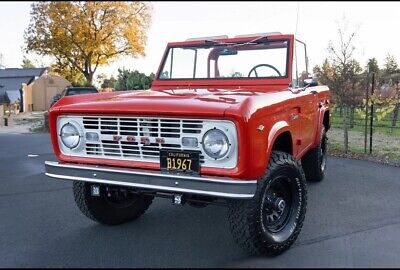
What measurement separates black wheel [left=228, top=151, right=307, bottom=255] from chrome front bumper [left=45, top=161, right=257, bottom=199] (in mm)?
281

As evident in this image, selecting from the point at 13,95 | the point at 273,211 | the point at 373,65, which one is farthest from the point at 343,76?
the point at 13,95

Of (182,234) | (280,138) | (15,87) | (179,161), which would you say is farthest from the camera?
(15,87)

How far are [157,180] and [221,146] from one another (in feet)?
1.84

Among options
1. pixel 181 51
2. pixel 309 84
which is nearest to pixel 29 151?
pixel 181 51

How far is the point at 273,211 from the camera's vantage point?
3674 mm

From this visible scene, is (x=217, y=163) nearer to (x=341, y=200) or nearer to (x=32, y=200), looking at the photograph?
(x=341, y=200)

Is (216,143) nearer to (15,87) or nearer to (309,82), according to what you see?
(309,82)

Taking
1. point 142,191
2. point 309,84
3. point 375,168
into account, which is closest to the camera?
point 142,191

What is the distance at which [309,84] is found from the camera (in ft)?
16.3

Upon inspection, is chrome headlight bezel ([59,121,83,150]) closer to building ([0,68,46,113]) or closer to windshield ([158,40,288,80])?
windshield ([158,40,288,80])

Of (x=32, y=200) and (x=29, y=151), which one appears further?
(x=29, y=151)

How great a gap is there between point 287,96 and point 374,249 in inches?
61.2

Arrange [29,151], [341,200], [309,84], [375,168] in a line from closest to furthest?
1. [309,84]
2. [341,200]
3. [375,168]
4. [29,151]

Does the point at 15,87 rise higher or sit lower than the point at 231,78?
higher
